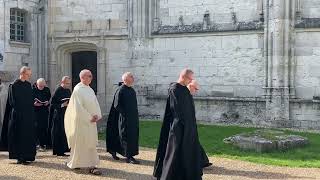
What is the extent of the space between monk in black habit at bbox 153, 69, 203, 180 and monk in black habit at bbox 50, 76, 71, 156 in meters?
4.32

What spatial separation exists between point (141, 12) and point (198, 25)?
226 centimetres

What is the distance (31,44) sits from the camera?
19703mm

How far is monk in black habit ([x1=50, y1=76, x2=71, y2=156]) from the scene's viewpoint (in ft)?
37.4

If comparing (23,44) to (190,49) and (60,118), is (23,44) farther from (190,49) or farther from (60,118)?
(60,118)

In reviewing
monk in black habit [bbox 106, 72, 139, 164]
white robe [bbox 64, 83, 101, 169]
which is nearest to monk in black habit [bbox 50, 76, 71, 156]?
monk in black habit [bbox 106, 72, 139, 164]

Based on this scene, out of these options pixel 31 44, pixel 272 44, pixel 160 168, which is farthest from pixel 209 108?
pixel 160 168

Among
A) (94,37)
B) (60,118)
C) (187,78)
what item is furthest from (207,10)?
(187,78)

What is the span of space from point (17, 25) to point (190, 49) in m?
6.78

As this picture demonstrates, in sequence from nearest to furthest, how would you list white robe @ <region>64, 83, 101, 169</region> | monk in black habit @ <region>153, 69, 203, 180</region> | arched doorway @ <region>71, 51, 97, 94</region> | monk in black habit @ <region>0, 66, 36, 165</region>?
monk in black habit @ <region>153, 69, 203, 180</region>, white robe @ <region>64, 83, 101, 169</region>, monk in black habit @ <region>0, 66, 36, 165</region>, arched doorway @ <region>71, 51, 97, 94</region>

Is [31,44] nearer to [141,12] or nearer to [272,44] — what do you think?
[141,12]

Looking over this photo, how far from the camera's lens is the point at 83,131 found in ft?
30.9

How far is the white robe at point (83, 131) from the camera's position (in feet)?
30.9

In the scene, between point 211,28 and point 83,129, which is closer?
point 83,129

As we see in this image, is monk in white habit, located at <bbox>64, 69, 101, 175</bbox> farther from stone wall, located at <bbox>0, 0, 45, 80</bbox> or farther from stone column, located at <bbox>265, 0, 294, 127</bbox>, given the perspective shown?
stone wall, located at <bbox>0, 0, 45, 80</bbox>
